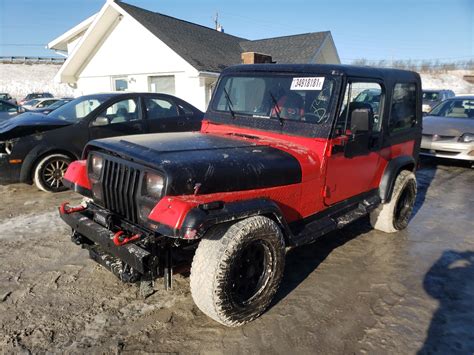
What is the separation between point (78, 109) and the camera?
22.3 feet

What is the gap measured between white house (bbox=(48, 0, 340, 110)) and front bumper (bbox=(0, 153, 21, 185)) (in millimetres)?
9580

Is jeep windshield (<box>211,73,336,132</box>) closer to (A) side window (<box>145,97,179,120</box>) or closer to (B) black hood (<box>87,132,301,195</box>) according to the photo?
(B) black hood (<box>87,132,301,195</box>)

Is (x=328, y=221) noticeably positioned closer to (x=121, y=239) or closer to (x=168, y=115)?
(x=121, y=239)

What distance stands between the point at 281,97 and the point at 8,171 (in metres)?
4.52

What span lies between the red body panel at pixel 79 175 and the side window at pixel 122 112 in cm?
313

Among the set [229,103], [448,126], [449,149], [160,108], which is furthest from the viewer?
[448,126]

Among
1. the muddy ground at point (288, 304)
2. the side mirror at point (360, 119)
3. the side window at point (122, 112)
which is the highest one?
the side mirror at point (360, 119)

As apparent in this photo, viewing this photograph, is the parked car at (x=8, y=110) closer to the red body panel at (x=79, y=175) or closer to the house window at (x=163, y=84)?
the house window at (x=163, y=84)

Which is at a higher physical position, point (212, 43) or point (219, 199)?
point (212, 43)

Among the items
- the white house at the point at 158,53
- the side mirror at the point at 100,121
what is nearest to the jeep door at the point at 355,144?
the side mirror at the point at 100,121

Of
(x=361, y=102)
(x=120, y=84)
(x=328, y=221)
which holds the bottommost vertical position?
(x=328, y=221)

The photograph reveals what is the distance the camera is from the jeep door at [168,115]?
696 cm

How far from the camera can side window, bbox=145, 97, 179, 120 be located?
6.97 metres

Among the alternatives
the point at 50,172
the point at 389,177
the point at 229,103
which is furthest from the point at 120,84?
the point at 389,177
